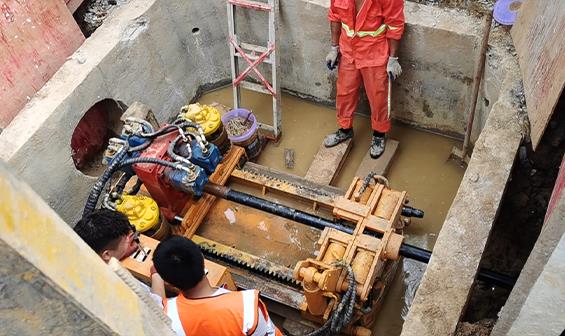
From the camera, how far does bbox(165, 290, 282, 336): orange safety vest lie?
2.75 meters

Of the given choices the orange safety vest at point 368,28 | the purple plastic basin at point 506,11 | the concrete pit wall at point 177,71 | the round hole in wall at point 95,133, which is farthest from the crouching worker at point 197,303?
the purple plastic basin at point 506,11

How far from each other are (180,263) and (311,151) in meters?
3.06

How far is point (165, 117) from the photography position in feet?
19.0

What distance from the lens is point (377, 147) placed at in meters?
5.36

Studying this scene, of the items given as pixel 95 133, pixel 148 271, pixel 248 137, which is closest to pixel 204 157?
pixel 148 271

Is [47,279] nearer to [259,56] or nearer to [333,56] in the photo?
[333,56]

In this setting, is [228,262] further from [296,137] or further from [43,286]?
[43,286]

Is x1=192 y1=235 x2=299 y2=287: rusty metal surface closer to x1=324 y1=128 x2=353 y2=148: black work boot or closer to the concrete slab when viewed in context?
x1=324 y1=128 x2=353 y2=148: black work boot

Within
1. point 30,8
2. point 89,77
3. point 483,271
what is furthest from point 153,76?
point 483,271

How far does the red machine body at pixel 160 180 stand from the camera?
374 cm

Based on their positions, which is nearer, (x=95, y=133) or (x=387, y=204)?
(x=387, y=204)

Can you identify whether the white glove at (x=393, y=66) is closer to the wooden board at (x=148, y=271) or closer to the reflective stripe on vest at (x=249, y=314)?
the wooden board at (x=148, y=271)

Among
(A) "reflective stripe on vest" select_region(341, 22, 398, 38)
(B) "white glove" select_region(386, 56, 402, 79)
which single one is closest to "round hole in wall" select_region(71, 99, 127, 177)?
(A) "reflective stripe on vest" select_region(341, 22, 398, 38)

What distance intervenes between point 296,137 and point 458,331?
301 centimetres
